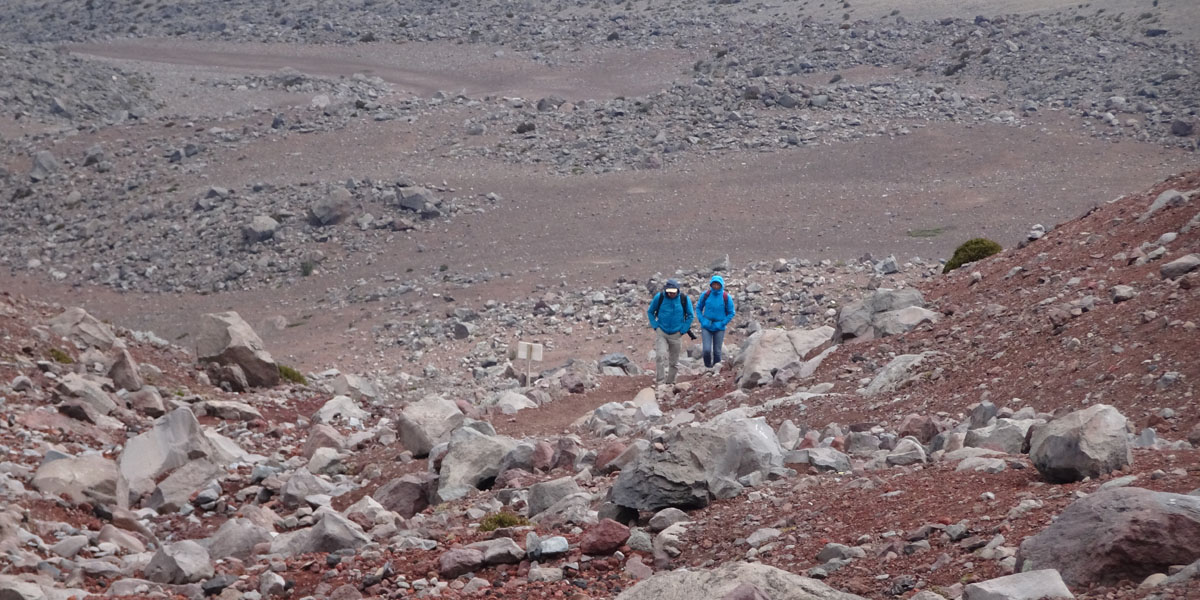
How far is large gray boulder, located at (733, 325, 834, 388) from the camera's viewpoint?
1631cm

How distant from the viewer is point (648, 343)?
26.0 meters

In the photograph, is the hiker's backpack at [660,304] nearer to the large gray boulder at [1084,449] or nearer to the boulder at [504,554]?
the boulder at [504,554]

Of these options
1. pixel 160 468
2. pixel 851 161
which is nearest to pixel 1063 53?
pixel 851 161

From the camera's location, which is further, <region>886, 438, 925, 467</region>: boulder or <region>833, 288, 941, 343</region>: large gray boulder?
<region>833, 288, 941, 343</region>: large gray boulder

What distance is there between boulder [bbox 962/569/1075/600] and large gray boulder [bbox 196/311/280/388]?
610 inches

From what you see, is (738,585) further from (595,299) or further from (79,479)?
(595,299)

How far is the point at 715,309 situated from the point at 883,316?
3330mm

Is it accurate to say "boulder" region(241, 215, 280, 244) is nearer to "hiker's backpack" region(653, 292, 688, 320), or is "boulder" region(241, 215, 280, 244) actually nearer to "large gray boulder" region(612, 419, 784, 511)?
"hiker's backpack" region(653, 292, 688, 320)

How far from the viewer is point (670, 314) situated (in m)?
18.2

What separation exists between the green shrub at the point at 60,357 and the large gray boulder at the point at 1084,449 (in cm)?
1411

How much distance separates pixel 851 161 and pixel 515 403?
83.1 ft

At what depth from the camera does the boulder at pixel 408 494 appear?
11852 millimetres

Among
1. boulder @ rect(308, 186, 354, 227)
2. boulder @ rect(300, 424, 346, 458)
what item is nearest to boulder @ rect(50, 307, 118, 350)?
boulder @ rect(300, 424, 346, 458)

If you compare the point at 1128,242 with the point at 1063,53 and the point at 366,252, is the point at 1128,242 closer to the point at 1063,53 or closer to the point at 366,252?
the point at 366,252
